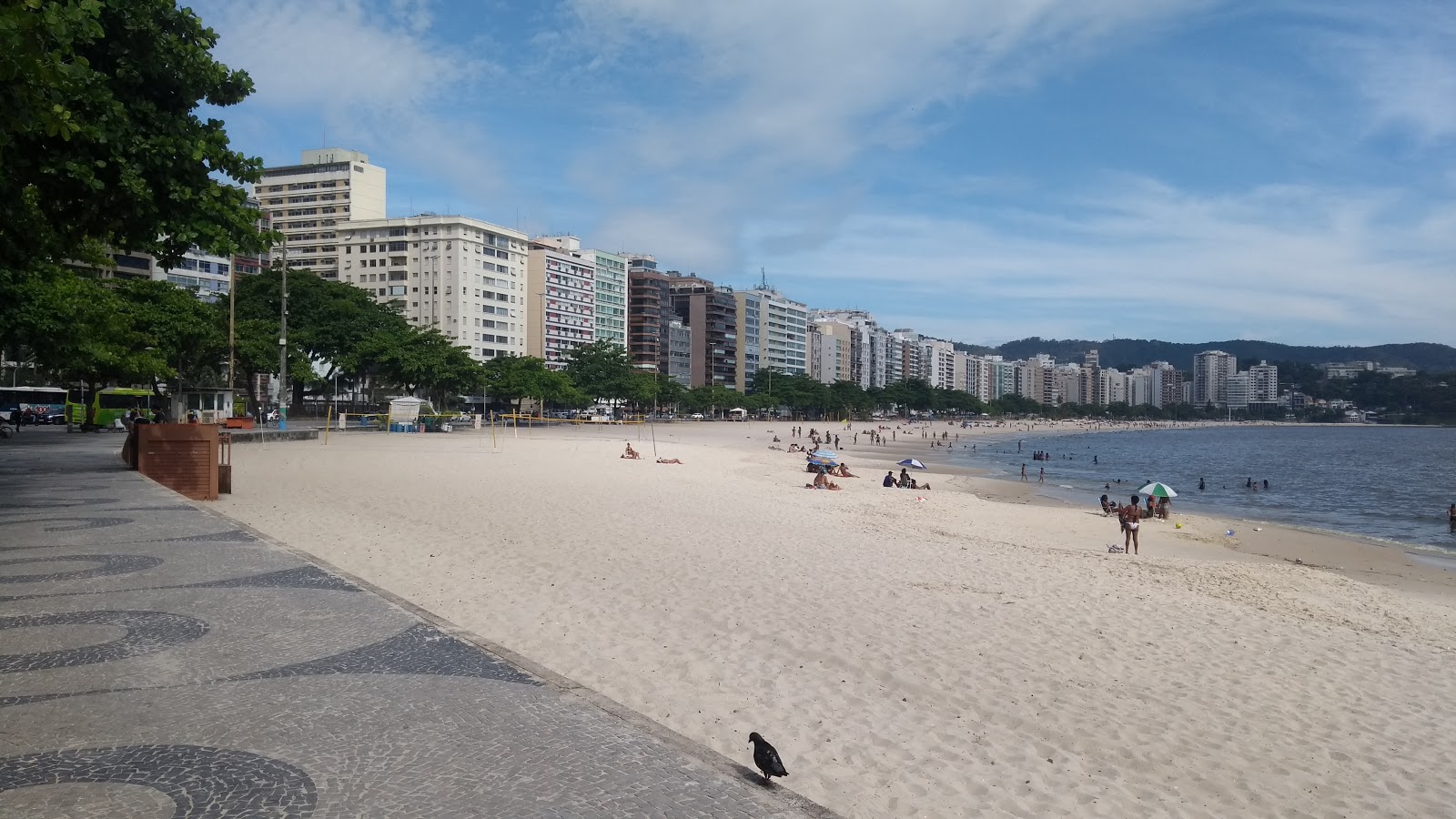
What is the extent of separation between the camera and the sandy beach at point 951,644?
6.05m

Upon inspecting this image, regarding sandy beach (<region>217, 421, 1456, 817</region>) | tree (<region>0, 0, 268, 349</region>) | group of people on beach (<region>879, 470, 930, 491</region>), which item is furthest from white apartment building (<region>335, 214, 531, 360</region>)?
tree (<region>0, 0, 268, 349</region>)

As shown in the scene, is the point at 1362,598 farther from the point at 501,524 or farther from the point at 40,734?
the point at 40,734

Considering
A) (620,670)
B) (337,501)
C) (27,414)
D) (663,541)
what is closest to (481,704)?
(620,670)

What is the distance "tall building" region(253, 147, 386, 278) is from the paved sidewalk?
11324 cm

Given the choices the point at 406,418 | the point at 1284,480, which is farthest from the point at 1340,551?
the point at 406,418

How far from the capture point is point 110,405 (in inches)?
1839

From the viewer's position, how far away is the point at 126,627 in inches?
297

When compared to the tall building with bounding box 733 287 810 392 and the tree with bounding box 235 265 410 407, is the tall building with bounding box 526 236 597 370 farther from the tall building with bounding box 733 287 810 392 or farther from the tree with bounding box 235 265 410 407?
the tree with bounding box 235 265 410 407

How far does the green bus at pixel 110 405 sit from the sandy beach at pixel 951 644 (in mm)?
32144

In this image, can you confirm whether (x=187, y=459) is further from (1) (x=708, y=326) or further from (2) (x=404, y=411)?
(1) (x=708, y=326)

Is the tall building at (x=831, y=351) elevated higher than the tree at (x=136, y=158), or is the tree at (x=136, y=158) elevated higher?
the tall building at (x=831, y=351)

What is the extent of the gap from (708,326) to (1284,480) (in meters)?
109

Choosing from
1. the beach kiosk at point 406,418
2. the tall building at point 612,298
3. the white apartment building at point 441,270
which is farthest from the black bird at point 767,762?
the tall building at point 612,298

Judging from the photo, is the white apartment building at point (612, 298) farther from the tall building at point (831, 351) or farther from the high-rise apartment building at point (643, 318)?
the tall building at point (831, 351)
